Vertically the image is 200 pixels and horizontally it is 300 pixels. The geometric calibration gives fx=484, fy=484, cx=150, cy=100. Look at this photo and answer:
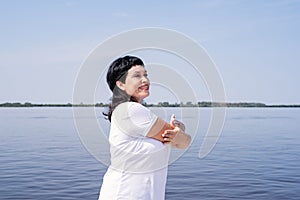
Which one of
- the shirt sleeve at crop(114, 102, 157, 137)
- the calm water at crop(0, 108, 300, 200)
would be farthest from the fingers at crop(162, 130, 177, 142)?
the calm water at crop(0, 108, 300, 200)

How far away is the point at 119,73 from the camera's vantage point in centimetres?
280

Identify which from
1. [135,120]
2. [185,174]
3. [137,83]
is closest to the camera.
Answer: [135,120]

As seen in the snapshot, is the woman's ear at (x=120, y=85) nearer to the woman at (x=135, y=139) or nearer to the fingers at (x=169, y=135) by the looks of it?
the woman at (x=135, y=139)

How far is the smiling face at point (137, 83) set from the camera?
2750mm

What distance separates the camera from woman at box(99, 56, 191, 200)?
2.64 meters

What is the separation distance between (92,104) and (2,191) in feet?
27.5

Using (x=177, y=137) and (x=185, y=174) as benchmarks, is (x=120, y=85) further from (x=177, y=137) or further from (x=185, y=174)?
(x=185, y=174)

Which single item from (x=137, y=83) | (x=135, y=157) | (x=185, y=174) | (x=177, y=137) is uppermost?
(x=185, y=174)

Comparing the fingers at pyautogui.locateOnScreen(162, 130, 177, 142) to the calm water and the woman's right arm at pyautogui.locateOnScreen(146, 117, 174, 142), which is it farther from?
the calm water

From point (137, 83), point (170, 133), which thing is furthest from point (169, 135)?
point (137, 83)

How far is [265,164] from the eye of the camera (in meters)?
14.8

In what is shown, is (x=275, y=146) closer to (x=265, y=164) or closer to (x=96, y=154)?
(x=265, y=164)

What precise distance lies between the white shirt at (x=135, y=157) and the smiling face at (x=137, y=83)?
10cm

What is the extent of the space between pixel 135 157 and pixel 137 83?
42 centimetres
